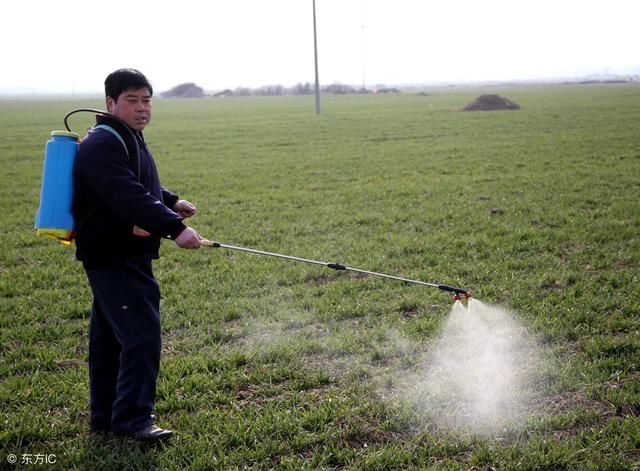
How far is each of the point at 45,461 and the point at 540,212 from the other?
8.59 meters

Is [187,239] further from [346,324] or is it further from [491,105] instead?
[491,105]

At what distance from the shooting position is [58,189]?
11.7 ft

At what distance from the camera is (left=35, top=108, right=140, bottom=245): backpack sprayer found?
3.55m

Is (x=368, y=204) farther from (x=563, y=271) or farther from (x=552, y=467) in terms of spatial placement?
(x=552, y=467)

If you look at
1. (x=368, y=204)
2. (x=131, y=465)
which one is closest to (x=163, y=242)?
(x=368, y=204)

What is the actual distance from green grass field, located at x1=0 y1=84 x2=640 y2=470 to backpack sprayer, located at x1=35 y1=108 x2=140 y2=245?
1.42m

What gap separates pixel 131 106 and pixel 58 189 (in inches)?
25.6

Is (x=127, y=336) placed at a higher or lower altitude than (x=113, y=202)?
lower

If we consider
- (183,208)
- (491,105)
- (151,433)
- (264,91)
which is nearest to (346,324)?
(183,208)

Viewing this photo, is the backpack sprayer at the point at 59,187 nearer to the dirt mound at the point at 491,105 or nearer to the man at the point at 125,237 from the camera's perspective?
the man at the point at 125,237

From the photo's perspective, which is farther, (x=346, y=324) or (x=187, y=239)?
(x=346, y=324)

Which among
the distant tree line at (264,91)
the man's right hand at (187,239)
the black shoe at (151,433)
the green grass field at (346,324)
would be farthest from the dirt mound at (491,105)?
the distant tree line at (264,91)

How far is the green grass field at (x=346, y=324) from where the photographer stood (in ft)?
12.6

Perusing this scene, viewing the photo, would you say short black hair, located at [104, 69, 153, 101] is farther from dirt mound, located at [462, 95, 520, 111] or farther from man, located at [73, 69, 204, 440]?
dirt mound, located at [462, 95, 520, 111]
